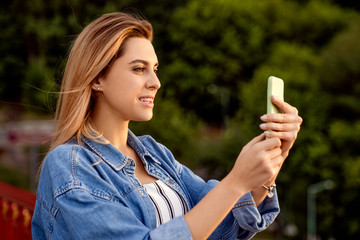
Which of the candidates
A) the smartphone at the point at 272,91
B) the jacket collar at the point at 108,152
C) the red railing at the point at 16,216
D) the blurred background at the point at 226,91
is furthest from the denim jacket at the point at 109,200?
the blurred background at the point at 226,91

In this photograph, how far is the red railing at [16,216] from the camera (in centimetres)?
373

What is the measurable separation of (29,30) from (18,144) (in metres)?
7.85

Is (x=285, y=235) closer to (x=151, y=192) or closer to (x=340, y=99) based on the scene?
(x=340, y=99)

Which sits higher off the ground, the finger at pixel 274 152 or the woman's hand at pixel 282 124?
the woman's hand at pixel 282 124

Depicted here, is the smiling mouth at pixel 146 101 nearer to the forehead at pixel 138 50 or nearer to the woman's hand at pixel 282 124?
the forehead at pixel 138 50

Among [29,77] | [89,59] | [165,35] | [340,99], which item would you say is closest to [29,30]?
[29,77]

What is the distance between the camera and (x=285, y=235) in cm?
3853

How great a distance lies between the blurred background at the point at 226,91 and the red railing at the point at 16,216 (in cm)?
2841

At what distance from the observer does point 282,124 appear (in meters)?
2.12

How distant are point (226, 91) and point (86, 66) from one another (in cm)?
4120

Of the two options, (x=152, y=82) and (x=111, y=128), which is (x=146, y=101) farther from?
(x=111, y=128)

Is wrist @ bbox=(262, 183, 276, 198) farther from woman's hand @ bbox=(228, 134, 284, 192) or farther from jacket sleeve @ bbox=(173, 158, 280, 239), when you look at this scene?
woman's hand @ bbox=(228, 134, 284, 192)

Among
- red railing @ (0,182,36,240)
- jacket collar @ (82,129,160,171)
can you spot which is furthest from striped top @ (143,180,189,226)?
red railing @ (0,182,36,240)

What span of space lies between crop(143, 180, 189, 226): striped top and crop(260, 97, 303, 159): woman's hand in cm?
51
